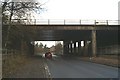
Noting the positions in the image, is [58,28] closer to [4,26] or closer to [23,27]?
[23,27]

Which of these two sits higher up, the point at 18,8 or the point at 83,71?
the point at 18,8

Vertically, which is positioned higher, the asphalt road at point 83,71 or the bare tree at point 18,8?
the bare tree at point 18,8

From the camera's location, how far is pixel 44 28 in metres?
58.6

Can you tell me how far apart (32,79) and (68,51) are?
10352 cm

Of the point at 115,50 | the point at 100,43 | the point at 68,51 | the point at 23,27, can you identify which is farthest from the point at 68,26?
the point at 68,51

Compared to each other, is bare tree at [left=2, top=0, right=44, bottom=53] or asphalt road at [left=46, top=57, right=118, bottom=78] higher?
bare tree at [left=2, top=0, right=44, bottom=53]

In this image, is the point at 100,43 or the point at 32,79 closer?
the point at 32,79

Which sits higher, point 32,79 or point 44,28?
point 44,28

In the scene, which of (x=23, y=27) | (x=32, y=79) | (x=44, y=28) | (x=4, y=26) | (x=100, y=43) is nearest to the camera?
(x=32, y=79)

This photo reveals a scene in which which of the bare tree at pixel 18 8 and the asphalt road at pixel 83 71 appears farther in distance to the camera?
the bare tree at pixel 18 8

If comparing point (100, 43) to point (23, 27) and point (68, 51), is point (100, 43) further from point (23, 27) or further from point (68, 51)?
point (23, 27)

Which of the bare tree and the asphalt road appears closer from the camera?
the asphalt road

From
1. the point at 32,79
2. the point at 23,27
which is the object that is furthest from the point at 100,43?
the point at 32,79

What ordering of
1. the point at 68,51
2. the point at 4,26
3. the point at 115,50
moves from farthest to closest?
the point at 68,51, the point at 115,50, the point at 4,26
